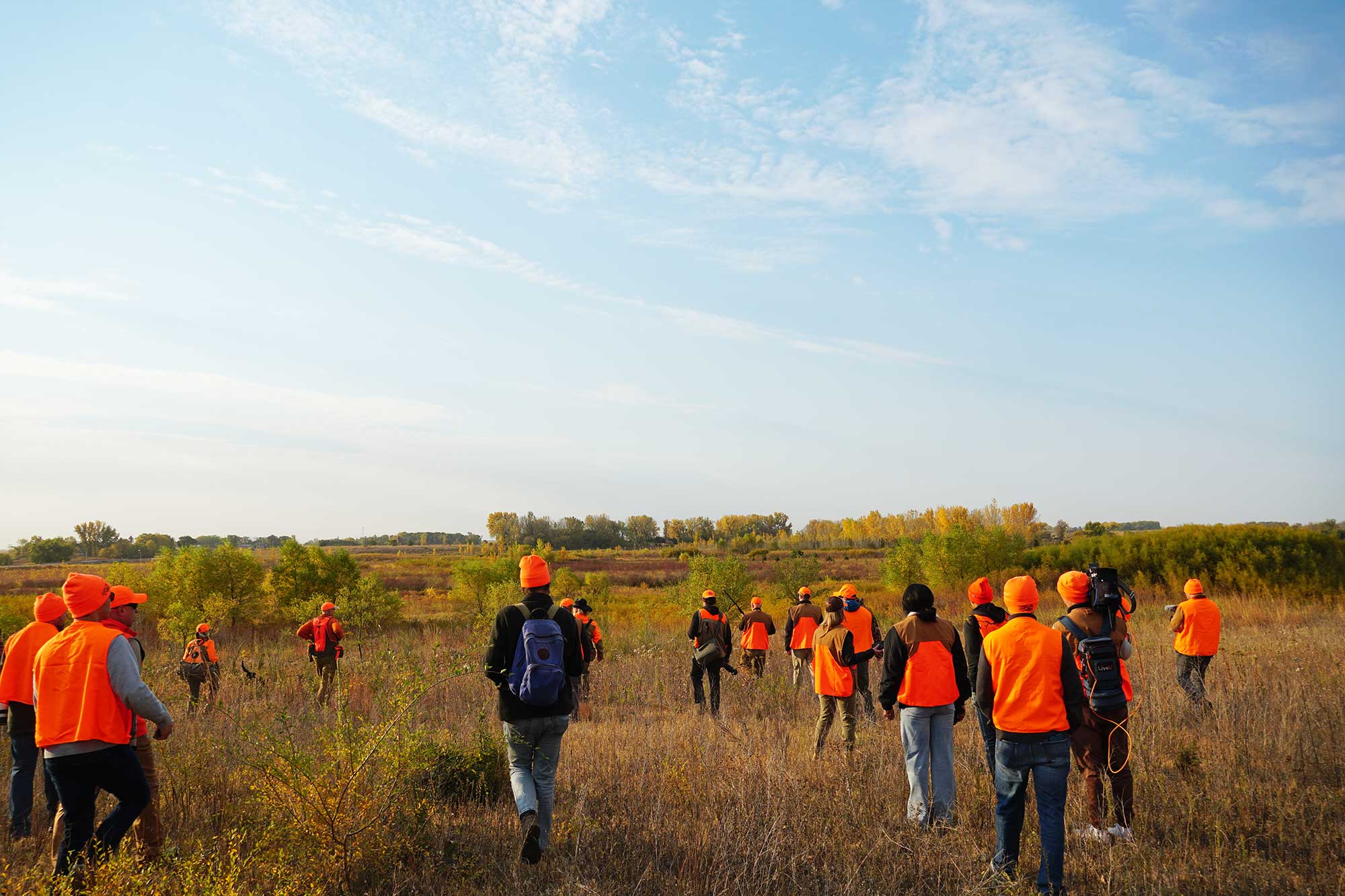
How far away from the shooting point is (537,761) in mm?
4832

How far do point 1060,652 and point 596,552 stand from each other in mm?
94939

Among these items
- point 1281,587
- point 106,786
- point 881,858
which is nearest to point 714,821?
point 881,858

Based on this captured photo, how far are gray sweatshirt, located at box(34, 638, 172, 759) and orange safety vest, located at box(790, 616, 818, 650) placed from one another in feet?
26.1

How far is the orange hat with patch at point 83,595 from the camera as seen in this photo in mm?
4285

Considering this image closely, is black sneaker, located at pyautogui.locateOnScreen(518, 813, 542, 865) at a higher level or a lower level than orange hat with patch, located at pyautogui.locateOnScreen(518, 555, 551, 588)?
lower

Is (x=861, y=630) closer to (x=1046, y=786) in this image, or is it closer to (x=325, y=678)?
(x=1046, y=786)

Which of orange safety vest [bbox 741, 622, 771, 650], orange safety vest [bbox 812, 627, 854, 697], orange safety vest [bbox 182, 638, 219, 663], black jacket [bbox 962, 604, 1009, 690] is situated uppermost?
black jacket [bbox 962, 604, 1009, 690]

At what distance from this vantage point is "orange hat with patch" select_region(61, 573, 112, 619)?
14.1 feet

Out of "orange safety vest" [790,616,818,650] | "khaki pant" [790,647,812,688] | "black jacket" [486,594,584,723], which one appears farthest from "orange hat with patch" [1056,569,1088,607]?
"khaki pant" [790,647,812,688]

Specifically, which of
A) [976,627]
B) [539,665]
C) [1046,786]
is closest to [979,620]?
[976,627]

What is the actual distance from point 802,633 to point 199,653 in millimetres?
8379

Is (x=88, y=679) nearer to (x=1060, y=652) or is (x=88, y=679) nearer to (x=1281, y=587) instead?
(x=1060, y=652)

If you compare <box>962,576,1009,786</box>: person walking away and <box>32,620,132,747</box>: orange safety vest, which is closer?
<box>32,620,132,747</box>: orange safety vest

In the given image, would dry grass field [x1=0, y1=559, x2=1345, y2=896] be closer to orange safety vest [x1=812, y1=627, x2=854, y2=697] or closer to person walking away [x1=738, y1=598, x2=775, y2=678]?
orange safety vest [x1=812, y1=627, x2=854, y2=697]
